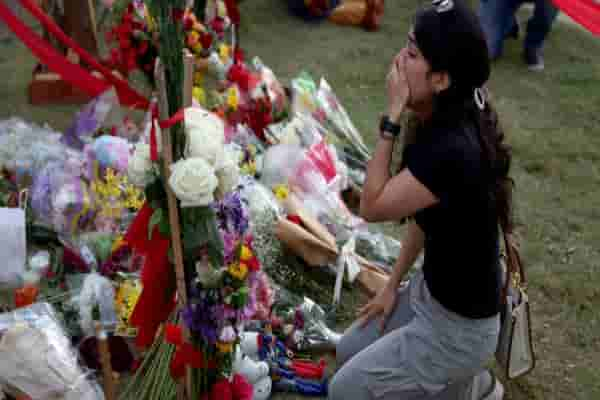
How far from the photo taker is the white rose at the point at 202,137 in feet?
6.38

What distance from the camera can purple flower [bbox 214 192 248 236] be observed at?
2.13m

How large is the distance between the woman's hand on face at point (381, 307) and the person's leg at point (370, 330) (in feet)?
0.05

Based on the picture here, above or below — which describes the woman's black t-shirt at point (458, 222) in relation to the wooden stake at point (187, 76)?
below

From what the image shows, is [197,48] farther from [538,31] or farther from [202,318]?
[538,31]

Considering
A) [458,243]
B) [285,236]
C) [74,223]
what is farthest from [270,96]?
[458,243]

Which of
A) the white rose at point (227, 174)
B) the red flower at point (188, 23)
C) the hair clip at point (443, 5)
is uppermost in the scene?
the hair clip at point (443, 5)

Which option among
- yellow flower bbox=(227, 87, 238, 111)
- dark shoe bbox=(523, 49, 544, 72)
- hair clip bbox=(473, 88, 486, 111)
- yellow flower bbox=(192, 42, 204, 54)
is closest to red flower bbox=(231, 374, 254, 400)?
hair clip bbox=(473, 88, 486, 111)

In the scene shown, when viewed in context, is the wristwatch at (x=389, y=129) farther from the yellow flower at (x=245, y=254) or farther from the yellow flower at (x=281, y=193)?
the yellow flower at (x=281, y=193)

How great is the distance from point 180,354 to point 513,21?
5685 millimetres

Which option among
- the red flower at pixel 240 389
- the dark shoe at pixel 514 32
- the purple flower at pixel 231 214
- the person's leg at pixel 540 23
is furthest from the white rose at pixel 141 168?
the dark shoe at pixel 514 32

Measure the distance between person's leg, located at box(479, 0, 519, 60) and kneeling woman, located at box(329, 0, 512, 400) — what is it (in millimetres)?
4423

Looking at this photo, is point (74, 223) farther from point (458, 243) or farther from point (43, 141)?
point (458, 243)

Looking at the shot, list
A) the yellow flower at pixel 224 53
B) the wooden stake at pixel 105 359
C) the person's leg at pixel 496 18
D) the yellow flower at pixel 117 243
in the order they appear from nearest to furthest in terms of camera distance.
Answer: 1. the wooden stake at pixel 105 359
2. the yellow flower at pixel 117 243
3. the yellow flower at pixel 224 53
4. the person's leg at pixel 496 18

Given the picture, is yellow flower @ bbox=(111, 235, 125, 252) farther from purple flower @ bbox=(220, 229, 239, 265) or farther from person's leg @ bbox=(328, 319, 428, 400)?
person's leg @ bbox=(328, 319, 428, 400)
